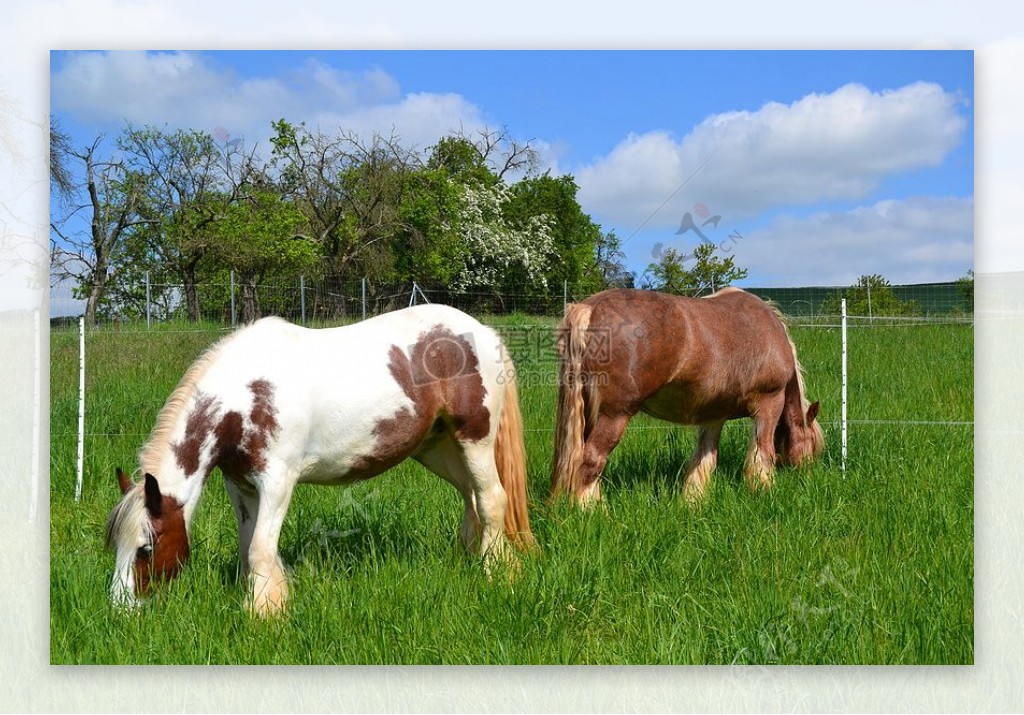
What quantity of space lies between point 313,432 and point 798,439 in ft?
11.6

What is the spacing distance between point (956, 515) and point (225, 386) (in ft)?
12.5

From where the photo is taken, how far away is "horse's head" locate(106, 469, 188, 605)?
3.09m

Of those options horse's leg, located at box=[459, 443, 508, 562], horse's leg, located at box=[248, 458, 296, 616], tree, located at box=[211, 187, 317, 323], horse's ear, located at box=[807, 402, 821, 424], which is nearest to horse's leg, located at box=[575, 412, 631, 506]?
horse's leg, located at box=[459, 443, 508, 562]

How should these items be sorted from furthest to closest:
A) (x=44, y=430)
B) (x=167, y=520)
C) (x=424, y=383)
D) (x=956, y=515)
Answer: (x=956, y=515), (x=44, y=430), (x=424, y=383), (x=167, y=520)

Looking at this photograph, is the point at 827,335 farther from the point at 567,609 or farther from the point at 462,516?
the point at 567,609

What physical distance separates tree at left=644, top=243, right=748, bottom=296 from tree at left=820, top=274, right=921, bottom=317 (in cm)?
179

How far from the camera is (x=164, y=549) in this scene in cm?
315

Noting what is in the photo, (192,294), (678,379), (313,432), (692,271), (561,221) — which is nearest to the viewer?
(313,432)

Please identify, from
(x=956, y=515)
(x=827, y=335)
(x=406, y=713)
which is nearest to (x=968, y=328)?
(x=827, y=335)

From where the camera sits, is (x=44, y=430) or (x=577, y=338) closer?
(x=44, y=430)

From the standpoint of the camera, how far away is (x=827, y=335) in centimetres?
877

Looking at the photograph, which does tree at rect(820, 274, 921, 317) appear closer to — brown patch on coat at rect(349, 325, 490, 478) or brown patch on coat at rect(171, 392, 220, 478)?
brown patch on coat at rect(349, 325, 490, 478)

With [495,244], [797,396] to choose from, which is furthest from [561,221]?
[797,396]

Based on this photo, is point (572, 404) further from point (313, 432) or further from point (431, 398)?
point (313, 432)
